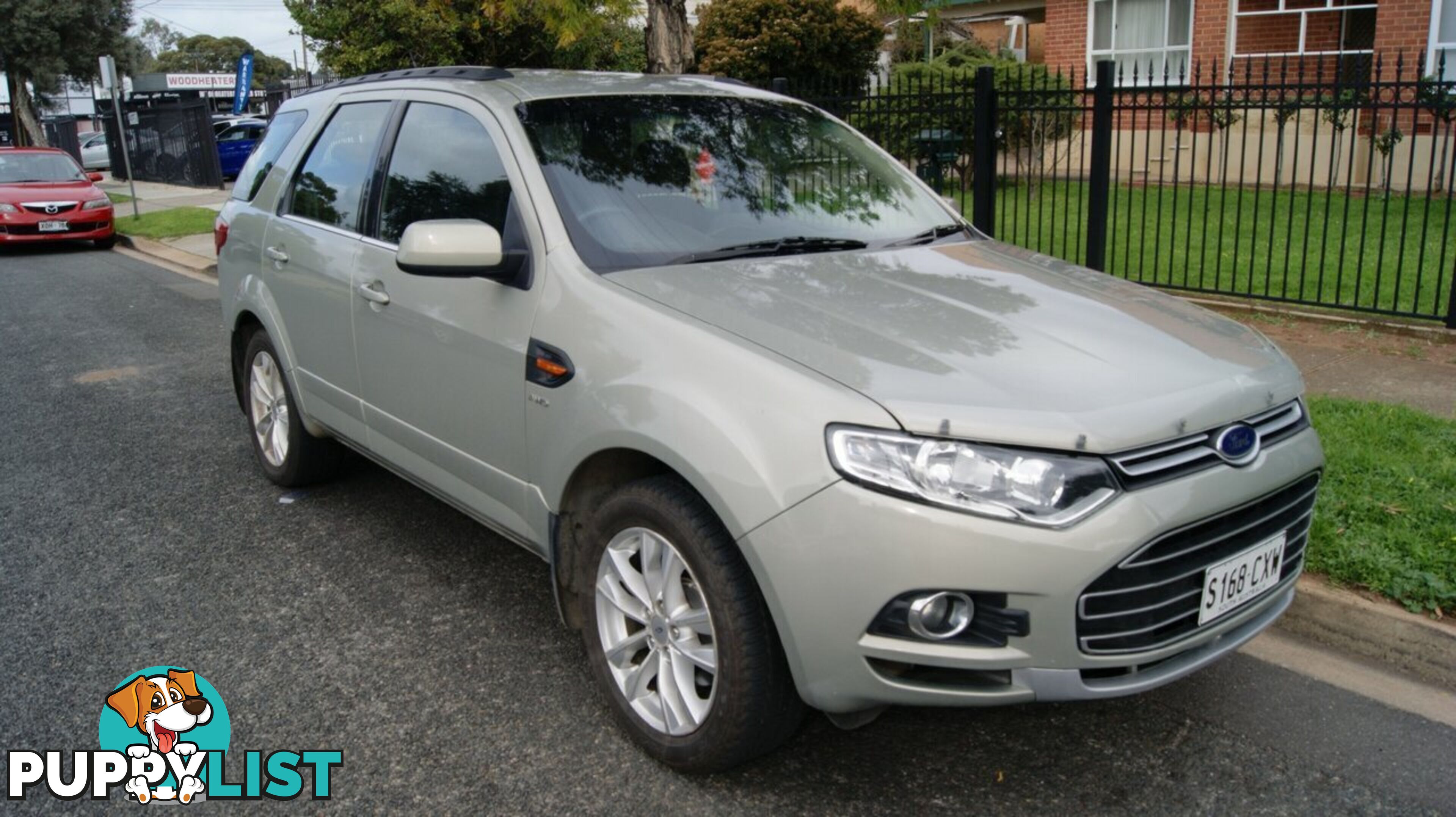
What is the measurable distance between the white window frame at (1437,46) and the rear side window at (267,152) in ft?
46.3

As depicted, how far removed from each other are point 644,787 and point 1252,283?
7.75 metres

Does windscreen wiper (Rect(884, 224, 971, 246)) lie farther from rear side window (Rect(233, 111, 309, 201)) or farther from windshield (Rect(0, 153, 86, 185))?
windshield (Rect(0, 153, 86, 185))

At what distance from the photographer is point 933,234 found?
13.8ft

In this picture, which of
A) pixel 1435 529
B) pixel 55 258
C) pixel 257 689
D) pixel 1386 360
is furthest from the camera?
pixel 55 258

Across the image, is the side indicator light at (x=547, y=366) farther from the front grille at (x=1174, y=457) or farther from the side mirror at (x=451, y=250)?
the front grille at (x=1174, y=457)

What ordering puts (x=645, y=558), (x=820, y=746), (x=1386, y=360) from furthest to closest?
(x=1386, y=360) < (x=820, y=746) < (x=645, y=558)

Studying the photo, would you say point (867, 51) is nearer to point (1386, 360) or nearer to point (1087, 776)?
point (1386, 360)

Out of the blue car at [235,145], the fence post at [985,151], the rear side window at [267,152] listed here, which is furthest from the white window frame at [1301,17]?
the blue car at [235,145]

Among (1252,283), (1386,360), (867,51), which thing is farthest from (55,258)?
(1386,360)

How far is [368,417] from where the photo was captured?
447cm

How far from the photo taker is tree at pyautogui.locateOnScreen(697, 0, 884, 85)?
2012 centimetres

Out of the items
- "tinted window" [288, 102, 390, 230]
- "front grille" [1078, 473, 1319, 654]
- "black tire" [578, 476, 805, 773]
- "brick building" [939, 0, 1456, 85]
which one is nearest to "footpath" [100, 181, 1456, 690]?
"front grille" [1078, 473, 1319, 654]

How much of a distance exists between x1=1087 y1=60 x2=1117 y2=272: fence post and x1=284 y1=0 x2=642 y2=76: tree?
828 centimetres

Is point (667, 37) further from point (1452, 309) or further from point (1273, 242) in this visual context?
point (1273, 242)
